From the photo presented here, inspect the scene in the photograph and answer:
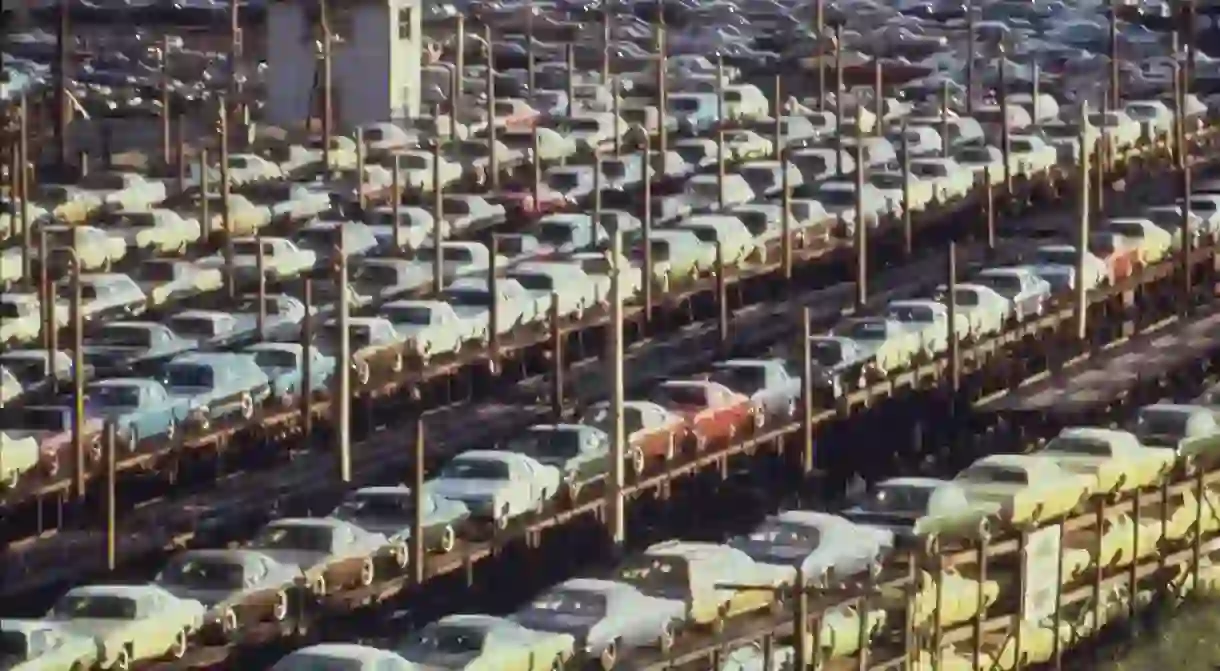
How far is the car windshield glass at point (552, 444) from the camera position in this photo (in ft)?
63.5

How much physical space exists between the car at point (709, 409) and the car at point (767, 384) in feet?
0.38

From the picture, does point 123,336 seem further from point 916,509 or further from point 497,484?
point 916,509

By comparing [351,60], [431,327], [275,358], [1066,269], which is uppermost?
[351,60]

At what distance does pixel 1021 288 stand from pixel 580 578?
8.14m

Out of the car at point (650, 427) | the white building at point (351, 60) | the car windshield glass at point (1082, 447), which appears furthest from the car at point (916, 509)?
the white building at point (351, 60)

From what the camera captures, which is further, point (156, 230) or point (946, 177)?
point (946, 177)

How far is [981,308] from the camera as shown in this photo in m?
23.5

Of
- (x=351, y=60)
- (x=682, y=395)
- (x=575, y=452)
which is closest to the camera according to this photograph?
(x=575, y=452)

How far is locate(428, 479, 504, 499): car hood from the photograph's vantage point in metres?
18.3

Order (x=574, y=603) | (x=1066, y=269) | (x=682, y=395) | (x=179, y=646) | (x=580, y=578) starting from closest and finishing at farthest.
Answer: (x=574, y=603) → (x=179, y=646) → (x=580, y=578) → (x=682, y=395) → (x=1066, y=269)

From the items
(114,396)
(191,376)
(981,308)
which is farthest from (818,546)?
(981,308)

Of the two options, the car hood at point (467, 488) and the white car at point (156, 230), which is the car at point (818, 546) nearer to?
the car hood at point (467, 488)

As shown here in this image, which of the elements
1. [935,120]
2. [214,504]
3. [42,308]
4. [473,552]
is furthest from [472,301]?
[935,120]

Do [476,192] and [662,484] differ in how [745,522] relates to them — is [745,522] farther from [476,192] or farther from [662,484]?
[476,192]
